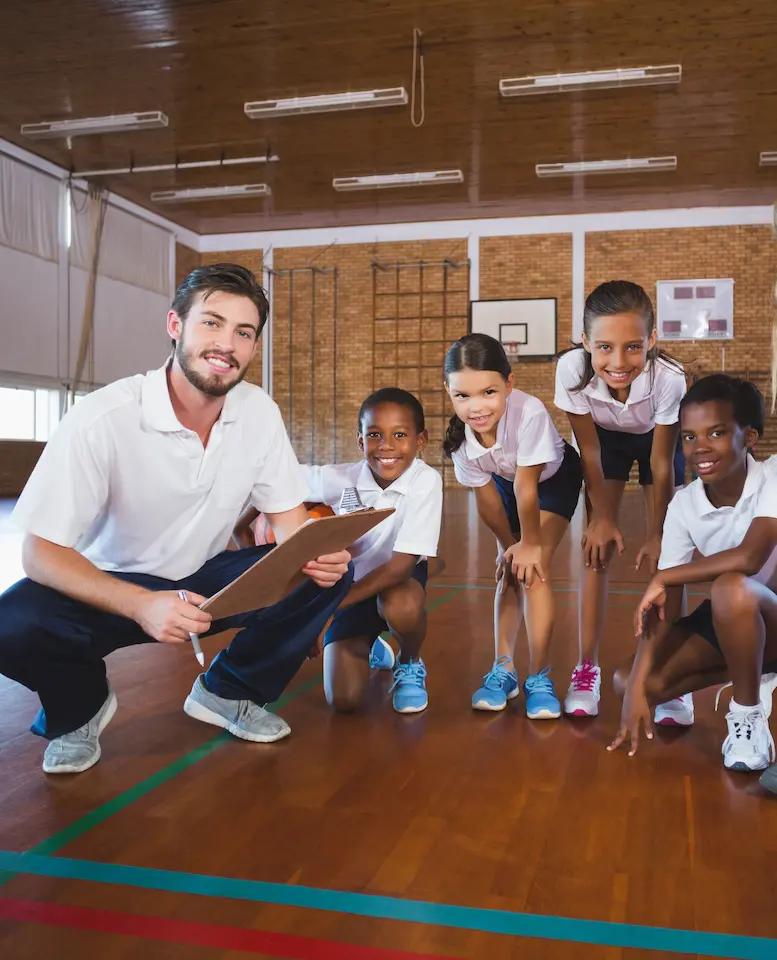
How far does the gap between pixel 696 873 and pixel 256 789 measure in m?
0.81

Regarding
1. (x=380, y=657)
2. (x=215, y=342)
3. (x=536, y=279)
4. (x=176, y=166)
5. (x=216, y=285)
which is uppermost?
(x=176, y=166)

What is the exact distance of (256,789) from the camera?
1.78 metres

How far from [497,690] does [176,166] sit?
10214 mm

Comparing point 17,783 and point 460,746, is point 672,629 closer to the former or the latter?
point 460,746

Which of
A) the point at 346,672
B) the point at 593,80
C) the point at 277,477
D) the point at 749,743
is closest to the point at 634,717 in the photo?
the point at 749,743

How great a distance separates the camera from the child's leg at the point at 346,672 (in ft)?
7.75

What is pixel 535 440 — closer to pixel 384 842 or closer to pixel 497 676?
pixel 497 676

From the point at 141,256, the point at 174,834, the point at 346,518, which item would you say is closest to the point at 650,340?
the point at 346,518

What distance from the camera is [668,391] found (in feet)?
7.97

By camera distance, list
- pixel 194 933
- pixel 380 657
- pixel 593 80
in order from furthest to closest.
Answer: pixel 593 80 → pixel 380 657 → pixel 194 933

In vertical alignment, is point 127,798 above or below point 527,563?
below

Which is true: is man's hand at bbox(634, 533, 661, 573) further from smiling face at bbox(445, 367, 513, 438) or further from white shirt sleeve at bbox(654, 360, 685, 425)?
smiling face at bbox(445, 367, 513, 438)

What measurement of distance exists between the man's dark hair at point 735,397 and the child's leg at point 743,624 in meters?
0.35

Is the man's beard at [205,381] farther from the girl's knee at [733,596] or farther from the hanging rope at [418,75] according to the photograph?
the hanging rope at [418,75]
